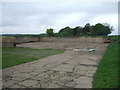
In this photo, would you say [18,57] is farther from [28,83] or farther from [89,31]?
[89,31]

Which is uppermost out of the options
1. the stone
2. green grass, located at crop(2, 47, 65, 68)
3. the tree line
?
the tree line

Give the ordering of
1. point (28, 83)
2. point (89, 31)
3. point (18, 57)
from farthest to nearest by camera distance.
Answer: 1. point (89, 31)
2. point (18, 57)
3. point (28, 83)

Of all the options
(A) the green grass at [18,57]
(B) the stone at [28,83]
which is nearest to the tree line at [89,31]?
(A) the green grass at [18,57]

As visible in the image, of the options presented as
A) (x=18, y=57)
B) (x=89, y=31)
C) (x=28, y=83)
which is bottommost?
(x=28, y=83)

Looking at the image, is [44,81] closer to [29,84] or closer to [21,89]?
[29,84]

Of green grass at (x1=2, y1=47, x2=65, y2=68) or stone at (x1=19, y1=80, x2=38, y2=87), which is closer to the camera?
stone at (x1=19, y1=80, x2=38, y2=87)

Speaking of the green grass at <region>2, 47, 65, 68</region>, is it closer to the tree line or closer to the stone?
the stone

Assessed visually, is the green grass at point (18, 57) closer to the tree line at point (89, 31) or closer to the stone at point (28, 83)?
the stone at point (28, 83)

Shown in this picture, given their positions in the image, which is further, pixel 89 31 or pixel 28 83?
pixel 89 31

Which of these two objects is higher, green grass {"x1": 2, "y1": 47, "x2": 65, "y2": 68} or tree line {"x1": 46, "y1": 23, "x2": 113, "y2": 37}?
tree line {"x1": 46, "y1": 23, "x2": 113, "y2": 37}

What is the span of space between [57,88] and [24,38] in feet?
61.1

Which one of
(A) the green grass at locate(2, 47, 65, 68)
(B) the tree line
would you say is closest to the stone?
(A) the green grass at locate(2, 47, 65, 68)

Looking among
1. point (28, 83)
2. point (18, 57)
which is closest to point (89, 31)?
point (18, 57)

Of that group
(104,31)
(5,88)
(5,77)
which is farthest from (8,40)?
(104,31)
